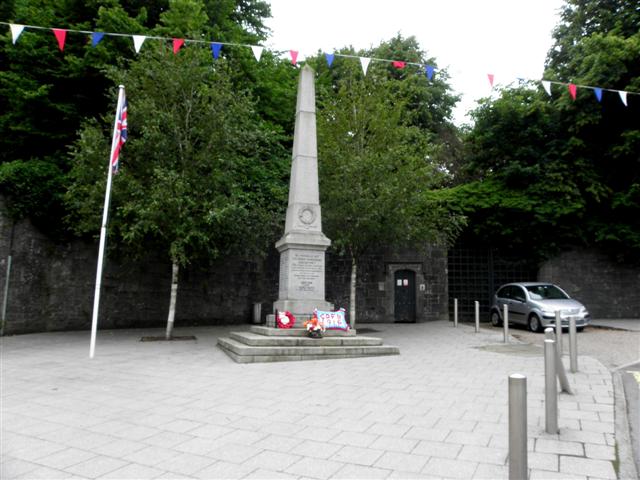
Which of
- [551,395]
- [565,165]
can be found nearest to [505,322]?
[551,395]

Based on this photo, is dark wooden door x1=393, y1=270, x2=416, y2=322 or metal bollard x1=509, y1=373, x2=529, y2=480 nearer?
metal bollard x1=509, y1=373, x2=529, y2=480

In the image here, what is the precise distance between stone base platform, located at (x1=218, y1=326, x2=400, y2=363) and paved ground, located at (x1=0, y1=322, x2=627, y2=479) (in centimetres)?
46

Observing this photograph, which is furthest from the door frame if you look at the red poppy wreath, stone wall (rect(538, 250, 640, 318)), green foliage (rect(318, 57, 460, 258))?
the red poppy wreath

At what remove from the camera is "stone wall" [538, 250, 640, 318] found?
18.9 m

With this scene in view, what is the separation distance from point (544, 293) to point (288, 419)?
13181 millimetres

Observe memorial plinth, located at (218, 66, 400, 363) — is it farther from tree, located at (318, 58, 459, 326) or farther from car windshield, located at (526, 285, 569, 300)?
car windshield, located at (526, 285, 569, 300)

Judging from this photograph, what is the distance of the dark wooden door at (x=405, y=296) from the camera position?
18672mm

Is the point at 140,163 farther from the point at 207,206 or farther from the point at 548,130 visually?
the point at 548,130

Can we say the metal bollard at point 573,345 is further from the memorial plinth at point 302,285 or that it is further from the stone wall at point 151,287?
the stone wall at point 151,287

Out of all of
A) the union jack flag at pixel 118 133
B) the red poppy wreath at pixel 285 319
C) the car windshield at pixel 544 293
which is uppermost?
the union jack flag at pixel 118 133

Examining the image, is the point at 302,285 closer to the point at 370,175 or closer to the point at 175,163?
the point at 370,175

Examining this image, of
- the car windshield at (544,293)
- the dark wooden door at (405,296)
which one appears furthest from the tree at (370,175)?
the car windshield at (544,293)

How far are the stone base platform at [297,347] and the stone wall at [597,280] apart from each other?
12.5 meters

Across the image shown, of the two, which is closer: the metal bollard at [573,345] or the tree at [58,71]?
the metal bollard at [573,345]
